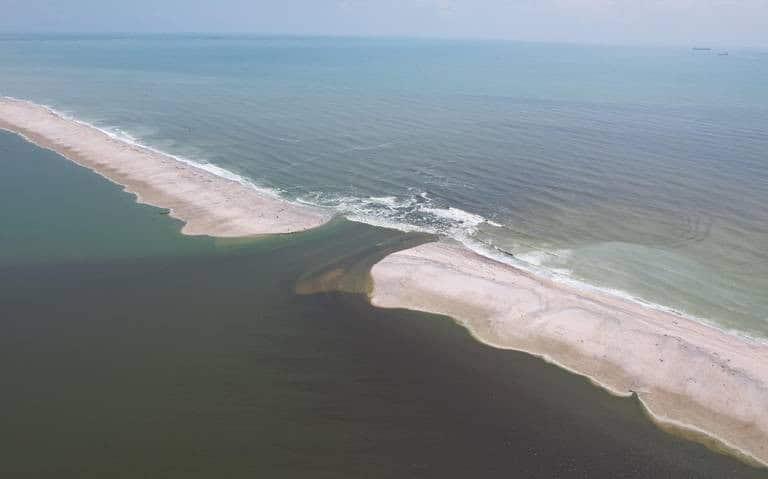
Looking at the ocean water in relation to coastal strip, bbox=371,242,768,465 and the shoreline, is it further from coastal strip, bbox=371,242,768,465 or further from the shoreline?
coastal strip, bbox=371,242,768,465

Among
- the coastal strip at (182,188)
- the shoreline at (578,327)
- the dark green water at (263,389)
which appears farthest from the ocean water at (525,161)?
the dark green water at (263,389)

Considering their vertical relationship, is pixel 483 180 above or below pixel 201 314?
above

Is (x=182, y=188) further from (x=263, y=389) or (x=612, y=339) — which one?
(x=612, y=339)

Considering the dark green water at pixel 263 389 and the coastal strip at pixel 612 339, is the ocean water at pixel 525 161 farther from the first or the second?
the dark green water at pixel 263 389

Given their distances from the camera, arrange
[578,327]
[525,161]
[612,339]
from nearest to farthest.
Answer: [612,339], [578,327], [525,161]

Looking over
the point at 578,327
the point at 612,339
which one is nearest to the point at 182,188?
the point at 578,327

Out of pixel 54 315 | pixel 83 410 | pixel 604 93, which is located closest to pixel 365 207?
pixel 54 315

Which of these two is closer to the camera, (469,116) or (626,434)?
Result: (626,434)

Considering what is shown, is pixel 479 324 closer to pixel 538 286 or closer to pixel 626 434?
pixel 538 286
